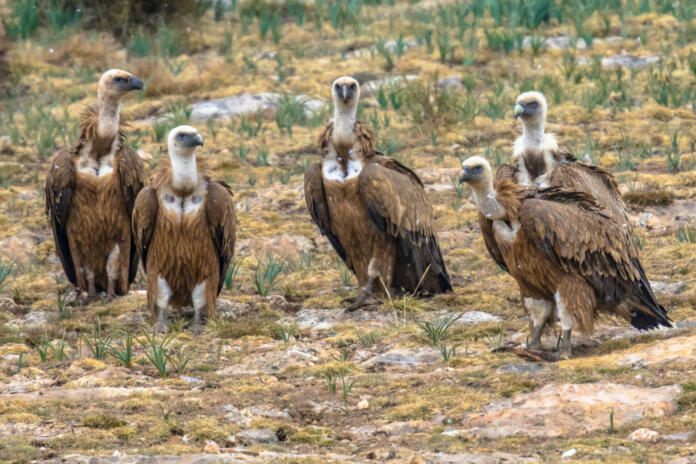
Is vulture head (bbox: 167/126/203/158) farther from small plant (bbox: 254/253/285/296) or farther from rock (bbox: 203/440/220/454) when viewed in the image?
rock (bbox: 203/440/220/454)

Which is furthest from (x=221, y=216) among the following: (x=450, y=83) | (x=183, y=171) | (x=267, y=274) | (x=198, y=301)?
(x=450, y=83)

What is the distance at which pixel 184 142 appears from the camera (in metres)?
8.20

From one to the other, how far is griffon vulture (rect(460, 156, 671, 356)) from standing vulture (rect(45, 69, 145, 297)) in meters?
3.31

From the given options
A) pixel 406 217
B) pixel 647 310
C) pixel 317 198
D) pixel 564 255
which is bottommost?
pixel 647 310

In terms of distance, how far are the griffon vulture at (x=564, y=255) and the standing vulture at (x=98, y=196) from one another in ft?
10.9

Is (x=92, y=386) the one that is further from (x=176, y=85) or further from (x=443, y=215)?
(x=176, y=85)

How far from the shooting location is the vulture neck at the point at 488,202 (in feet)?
23.0

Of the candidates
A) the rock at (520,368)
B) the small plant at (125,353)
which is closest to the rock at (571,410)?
the rock at (520,368)

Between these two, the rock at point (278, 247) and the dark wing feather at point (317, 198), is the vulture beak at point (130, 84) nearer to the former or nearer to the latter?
the dark wing feather at point (317, 198)

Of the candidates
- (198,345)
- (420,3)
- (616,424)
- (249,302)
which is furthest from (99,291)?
(420,3)

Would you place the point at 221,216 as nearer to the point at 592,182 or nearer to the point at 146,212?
the point at 146,212

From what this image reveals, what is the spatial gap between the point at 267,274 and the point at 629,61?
7.56 metres

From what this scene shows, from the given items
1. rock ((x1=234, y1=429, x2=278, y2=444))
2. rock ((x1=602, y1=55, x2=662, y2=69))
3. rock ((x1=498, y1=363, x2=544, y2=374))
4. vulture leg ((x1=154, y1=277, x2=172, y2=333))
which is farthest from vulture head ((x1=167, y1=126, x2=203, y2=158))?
rock ((x1=602, y1=55, x2=662, y2=69))

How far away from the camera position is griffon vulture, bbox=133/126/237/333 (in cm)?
827
